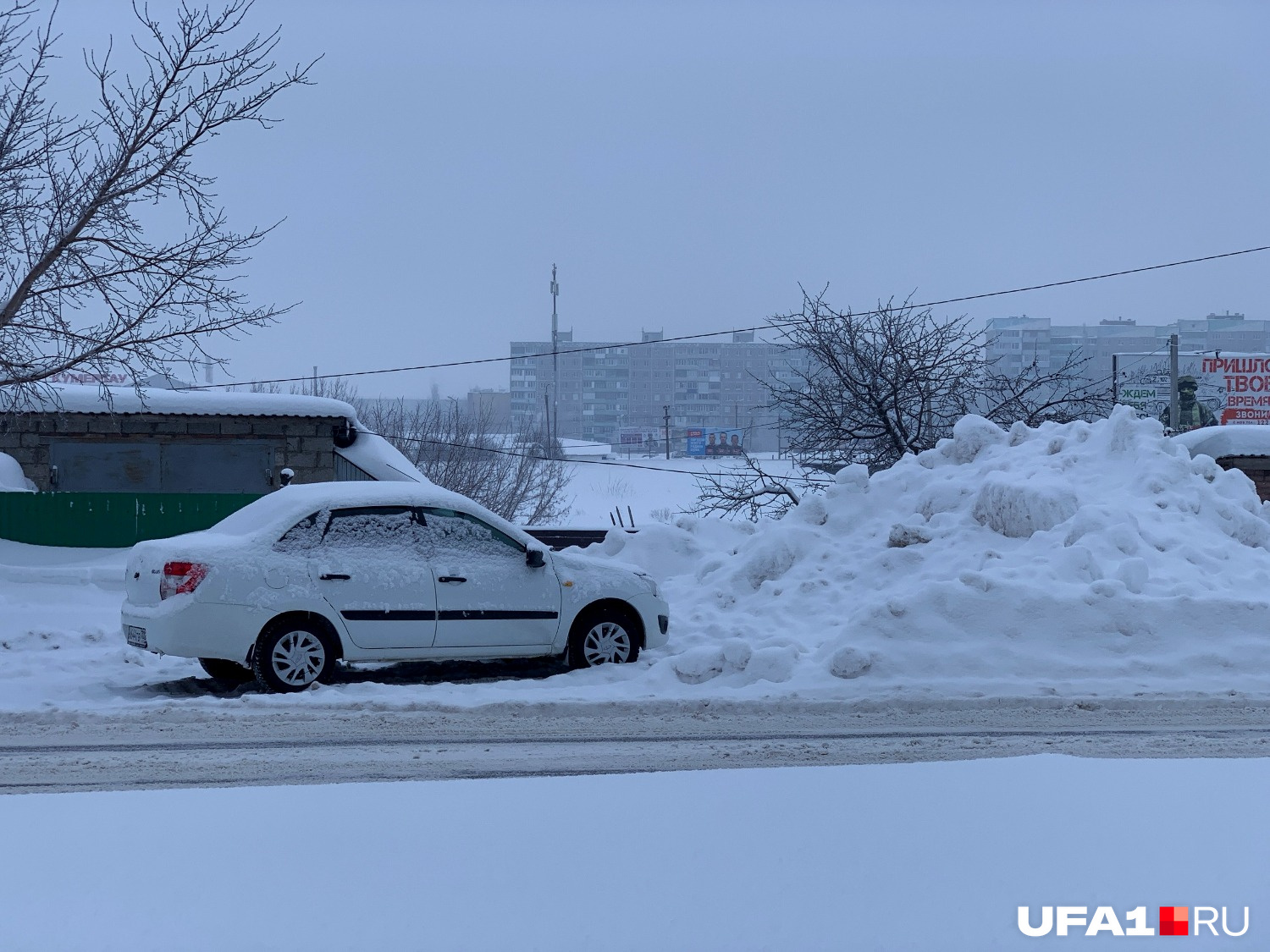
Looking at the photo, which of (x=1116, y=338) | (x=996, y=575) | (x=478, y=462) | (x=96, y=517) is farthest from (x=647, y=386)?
(x=996, y=575)

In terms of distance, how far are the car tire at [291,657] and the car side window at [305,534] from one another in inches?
22.9

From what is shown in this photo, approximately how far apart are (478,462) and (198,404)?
76.6 feet

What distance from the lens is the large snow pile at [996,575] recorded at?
9719mm

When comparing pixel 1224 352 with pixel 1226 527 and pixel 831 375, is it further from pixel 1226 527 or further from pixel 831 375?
pixel 1226 527

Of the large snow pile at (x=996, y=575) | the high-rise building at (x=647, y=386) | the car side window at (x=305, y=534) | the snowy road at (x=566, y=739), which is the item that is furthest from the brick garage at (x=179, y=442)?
the high-rise building at (x=647, y=386)

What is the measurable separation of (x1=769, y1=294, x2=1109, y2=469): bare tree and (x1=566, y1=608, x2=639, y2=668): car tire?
9.90 meters

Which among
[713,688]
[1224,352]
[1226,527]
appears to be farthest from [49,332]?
[1224,352]

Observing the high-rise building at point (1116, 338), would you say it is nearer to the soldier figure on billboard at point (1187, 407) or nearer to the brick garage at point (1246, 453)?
the soldier figure on billboard at point (1187, 407)

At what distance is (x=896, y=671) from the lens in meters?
9.61

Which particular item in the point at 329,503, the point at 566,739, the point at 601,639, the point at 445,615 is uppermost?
the point at 329,503

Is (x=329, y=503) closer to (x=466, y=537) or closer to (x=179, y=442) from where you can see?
(x=466, y=537)

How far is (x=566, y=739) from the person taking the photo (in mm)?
7777

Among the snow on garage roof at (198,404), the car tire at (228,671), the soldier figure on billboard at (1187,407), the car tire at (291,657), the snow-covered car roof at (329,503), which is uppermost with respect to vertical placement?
the soldier figure on billboard at (1187,407)

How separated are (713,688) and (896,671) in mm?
1475
